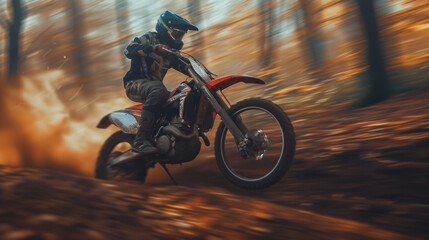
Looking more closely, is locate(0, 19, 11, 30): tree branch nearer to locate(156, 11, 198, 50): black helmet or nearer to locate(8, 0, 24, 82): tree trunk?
locate(8, 0, 24, 82): tree trunk

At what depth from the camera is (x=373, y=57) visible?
8273 millimetres

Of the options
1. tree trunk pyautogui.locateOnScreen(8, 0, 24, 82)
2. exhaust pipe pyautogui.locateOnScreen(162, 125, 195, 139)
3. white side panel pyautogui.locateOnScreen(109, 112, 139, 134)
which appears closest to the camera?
exhaust pipe pyautogui.locateOnScreen(162, 125, 195, 139)

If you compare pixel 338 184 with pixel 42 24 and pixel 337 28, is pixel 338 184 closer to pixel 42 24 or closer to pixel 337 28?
pixel 337 28

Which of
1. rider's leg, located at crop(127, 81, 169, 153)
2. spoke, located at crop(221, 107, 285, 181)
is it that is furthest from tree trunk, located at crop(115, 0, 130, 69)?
spoke, located at crop(221, 107, 285, 181)

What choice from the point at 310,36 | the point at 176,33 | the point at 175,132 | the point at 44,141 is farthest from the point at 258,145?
the point at 310,36

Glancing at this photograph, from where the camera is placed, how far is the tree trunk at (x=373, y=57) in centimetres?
790

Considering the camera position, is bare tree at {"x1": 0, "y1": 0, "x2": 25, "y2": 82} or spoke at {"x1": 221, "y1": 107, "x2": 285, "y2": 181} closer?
spoke at {"x1": 221, "y1": 107, "x2": 285, "y2": 181}

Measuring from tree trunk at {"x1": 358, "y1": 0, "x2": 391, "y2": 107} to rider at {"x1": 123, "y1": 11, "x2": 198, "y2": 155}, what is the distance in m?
3.96

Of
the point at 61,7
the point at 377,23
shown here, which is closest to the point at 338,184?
the point at 377,23

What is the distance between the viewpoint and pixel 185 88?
201 inches

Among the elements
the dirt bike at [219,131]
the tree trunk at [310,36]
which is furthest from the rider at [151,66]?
the tree trunk at [310,36]

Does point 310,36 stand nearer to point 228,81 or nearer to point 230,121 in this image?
point 228,81

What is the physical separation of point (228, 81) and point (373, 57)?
449cm

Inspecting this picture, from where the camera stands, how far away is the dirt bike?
451 centimetres
